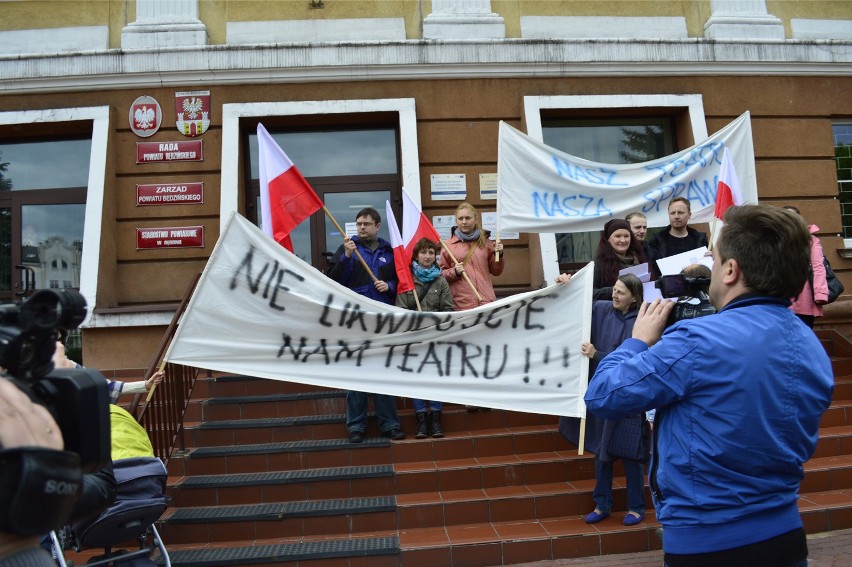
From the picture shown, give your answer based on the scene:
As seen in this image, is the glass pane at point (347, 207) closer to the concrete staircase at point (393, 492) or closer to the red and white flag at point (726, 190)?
the concrete staircase at point (393, 492)

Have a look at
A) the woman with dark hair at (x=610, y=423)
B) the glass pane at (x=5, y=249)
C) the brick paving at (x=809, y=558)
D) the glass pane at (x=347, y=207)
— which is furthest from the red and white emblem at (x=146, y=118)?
the brick paving at (x=809, y=558)

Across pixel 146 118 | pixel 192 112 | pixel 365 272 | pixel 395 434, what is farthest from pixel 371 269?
pixel 146 118

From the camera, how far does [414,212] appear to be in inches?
279

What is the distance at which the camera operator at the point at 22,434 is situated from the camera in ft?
4.90

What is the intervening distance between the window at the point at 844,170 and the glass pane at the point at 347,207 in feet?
21.4

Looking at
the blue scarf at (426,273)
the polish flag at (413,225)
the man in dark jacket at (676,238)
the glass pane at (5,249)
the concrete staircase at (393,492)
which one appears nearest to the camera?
the concrete staircase at (393,492)

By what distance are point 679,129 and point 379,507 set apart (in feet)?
22.6

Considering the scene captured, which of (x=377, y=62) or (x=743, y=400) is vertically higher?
(x=377, y=62)

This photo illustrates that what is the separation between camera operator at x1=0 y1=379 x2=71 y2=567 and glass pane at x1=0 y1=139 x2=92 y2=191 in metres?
8.36

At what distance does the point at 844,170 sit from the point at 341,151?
23.7ft

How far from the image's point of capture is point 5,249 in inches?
347

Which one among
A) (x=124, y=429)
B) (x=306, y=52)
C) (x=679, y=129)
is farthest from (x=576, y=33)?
(x=124, y=429)

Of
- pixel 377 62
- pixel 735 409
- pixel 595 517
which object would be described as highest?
pixel 377 62

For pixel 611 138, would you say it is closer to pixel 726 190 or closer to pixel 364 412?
pixel 726 190
